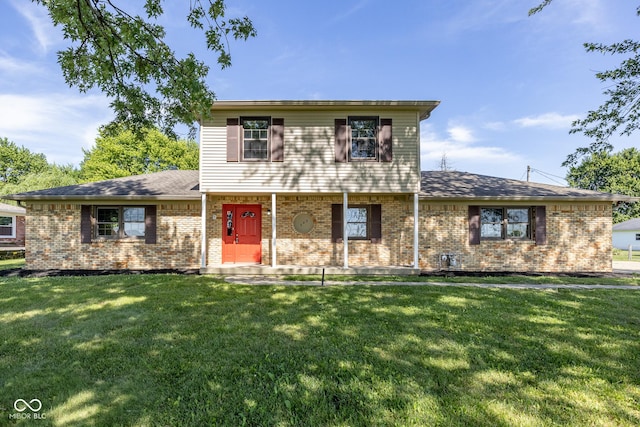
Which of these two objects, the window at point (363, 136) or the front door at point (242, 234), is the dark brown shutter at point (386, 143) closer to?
the window at point (363, 136)

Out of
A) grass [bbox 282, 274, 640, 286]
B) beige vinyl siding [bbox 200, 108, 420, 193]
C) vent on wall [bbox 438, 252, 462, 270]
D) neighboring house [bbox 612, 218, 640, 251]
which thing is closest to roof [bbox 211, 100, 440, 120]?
beige vinyl siding [bbox 200, 108, 420, 193]

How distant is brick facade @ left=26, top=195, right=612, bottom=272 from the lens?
33.8 ft

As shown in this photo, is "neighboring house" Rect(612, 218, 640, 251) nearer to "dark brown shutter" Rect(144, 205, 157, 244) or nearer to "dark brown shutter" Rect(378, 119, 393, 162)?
"dark brown shutter" Rect(378, 119, 393, 162)

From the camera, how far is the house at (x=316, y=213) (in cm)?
973

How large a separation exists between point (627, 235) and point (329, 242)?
3292 cm

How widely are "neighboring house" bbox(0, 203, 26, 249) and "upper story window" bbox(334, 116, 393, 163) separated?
2193cm

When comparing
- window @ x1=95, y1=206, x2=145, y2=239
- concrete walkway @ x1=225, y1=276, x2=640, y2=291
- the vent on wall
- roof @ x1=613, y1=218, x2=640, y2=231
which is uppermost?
window @ x1=95, y1=206, x2=145, y2=239

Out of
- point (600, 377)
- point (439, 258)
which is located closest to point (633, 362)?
point (600, 377)

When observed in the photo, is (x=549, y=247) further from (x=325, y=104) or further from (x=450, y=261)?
(x=325, y=104)

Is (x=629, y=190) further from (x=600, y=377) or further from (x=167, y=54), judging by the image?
(x=167, y=54)

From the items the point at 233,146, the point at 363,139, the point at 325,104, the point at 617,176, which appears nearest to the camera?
the point at 325,104

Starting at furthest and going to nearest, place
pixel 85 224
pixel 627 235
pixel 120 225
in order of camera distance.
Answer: pixel 627 235
pixel 120 225
pixel 85 224

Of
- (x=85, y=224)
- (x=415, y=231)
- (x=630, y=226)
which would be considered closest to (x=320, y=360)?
(x=415, y=231)

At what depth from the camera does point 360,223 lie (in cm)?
1077
